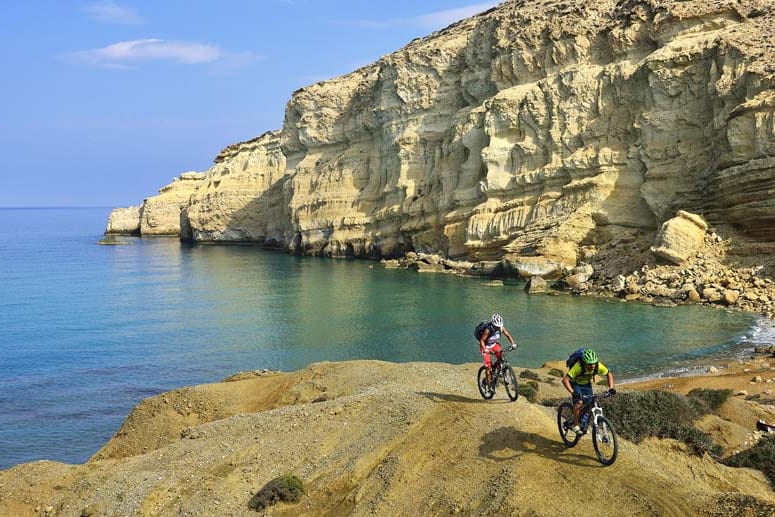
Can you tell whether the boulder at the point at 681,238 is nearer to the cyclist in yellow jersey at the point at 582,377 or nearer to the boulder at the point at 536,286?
the boulder at the point at 536,286

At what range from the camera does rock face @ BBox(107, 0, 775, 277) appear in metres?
47.6

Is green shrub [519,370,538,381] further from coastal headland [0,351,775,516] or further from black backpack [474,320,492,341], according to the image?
black backpack [474,320,492,341]

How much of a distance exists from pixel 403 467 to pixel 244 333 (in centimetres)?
2857

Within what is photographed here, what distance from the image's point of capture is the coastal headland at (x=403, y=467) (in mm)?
10922

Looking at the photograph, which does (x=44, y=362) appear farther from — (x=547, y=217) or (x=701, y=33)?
(x=701, y=33)

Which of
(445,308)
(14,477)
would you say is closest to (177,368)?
(14,477)

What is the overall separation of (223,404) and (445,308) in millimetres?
26434

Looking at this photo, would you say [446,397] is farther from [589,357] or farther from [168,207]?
[168,207]

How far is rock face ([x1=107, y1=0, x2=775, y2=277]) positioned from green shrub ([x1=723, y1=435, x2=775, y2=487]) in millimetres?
34763

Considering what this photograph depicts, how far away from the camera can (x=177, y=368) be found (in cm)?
3200

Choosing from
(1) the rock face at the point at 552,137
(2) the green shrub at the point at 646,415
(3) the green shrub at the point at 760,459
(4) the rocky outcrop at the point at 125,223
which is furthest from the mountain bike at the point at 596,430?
(4) the rocky outcrop at the point at 125,223

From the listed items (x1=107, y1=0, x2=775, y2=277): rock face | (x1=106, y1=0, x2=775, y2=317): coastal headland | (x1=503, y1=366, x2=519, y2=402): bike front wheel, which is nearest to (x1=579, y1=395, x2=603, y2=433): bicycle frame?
(x1=503, y1=366, x2=519, y2=402): bike front wheel

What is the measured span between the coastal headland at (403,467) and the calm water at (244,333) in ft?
16.0

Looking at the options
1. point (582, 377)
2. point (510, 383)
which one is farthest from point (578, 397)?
point (510, 383)
